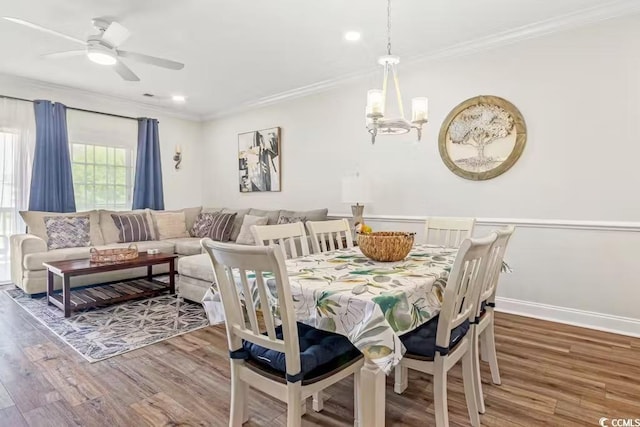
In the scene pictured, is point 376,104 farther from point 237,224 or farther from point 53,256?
point 53,256

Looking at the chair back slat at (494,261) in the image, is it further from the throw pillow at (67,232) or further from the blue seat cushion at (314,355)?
the throw pillow at (67,232)

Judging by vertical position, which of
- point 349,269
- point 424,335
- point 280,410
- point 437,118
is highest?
point 437,118

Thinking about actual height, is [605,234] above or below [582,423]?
above

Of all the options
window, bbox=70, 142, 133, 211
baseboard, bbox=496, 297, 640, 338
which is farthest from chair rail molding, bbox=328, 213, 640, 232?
window, bbox=70, 142, 133, 211

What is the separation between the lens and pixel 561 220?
3049 mm

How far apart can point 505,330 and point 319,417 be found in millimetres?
1885

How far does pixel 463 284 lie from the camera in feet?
4.88

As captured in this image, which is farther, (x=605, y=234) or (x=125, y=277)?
(x=125, y=277)

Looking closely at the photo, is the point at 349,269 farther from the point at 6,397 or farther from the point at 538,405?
the point at 6,397

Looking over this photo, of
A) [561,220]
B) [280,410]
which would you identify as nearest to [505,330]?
[561,220]

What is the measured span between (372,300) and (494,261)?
0.92 meters

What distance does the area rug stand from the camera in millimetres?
2648

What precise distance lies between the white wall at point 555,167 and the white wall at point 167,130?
11.9 feet

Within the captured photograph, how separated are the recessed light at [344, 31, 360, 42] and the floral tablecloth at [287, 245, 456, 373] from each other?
2.30 m
